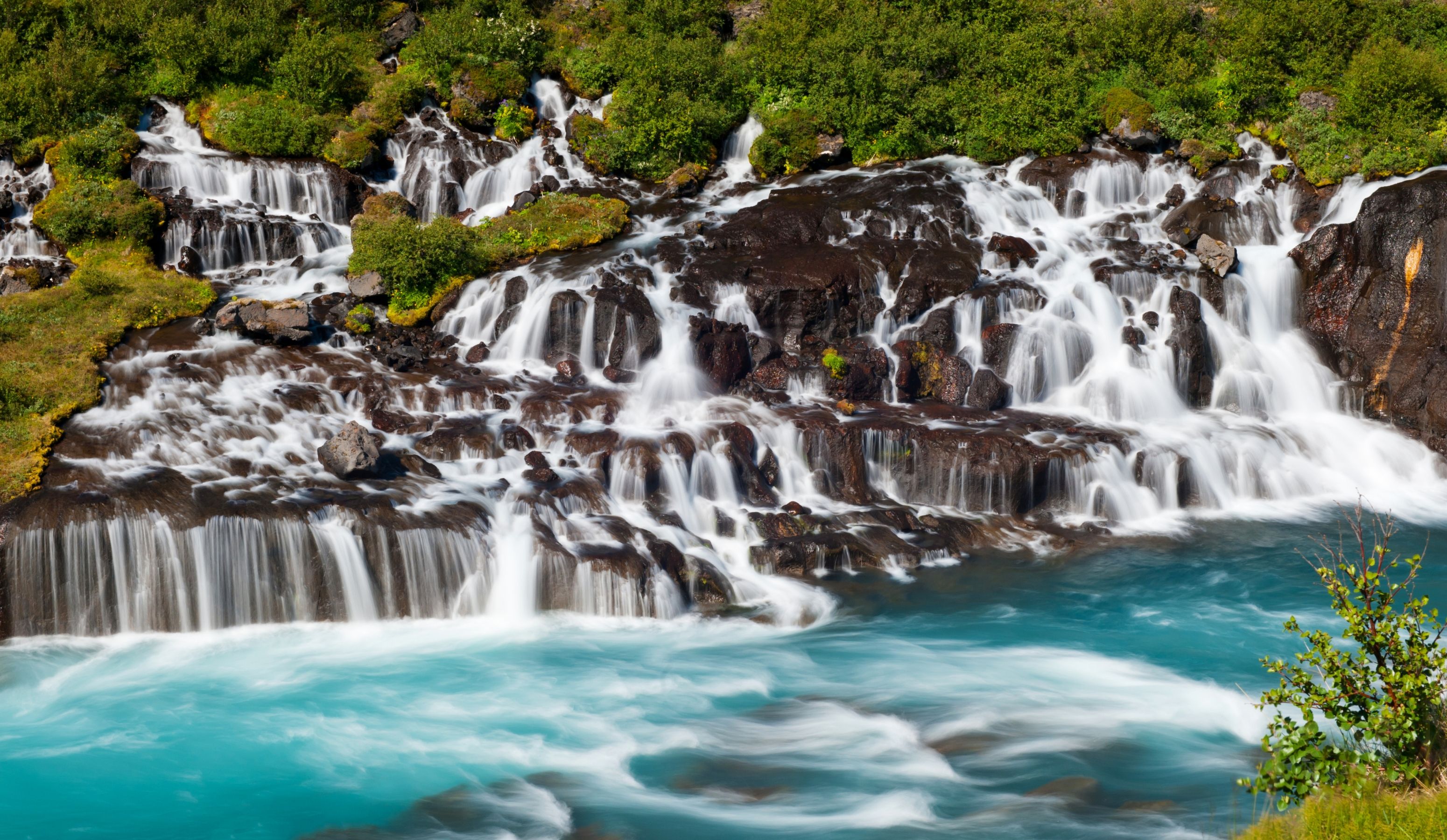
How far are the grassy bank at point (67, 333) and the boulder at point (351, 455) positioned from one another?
3.77 metres

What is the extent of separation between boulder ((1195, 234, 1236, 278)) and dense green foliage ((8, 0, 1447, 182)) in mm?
4390

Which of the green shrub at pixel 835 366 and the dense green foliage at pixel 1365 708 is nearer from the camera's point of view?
the dense green foliage at pixel 1365 708

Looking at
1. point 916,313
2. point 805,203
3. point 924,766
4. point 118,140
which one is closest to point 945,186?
point 805,203

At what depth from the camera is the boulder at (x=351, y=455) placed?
52.7ft

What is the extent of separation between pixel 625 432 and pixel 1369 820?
13.5m

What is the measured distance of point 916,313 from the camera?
72.9 feet

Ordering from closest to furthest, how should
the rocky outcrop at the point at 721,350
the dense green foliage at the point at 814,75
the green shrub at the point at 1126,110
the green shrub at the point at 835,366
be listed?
the rocky outcrop at the point at 721,350
the green shrub at the point at 835,366
the dense green foliage at the point at 814,75
the green shrub at the point at 1126,110

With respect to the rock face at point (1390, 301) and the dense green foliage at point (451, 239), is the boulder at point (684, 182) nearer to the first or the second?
the dense green foliage at point (451, 239)

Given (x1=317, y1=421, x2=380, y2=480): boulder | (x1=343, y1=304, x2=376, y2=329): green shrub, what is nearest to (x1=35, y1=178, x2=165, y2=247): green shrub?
(x1=343, y1=304, x2=376, y2=329): green shrub

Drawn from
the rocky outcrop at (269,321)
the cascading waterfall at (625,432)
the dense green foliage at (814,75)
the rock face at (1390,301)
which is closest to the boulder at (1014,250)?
the cascading waterfall at (625,432)

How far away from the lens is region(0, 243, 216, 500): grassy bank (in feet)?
50.6

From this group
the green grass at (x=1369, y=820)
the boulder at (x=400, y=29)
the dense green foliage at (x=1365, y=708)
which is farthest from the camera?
the boulder at (x=400, y=29)

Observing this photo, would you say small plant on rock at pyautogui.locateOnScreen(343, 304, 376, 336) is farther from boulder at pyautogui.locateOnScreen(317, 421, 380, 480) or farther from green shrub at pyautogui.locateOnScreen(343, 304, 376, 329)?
boulder at pyautogui.locateOnScreen(317, 421, 380, 480)

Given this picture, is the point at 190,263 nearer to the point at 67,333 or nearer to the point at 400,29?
the point at 67,333
